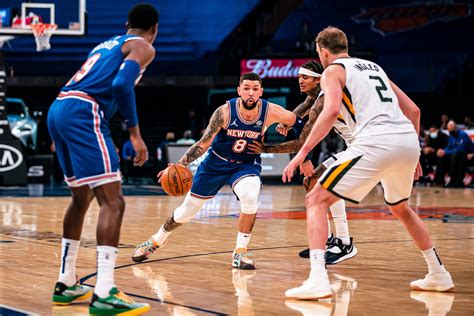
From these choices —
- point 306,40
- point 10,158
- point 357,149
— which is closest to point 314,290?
point 357,149

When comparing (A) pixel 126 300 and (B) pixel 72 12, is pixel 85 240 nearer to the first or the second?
(A) pixel 126 300

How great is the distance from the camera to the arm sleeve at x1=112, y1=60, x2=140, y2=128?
17.1ft

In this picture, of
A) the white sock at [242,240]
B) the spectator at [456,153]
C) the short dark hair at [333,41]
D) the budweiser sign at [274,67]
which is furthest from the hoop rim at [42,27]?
the short dark hair at [333,41]

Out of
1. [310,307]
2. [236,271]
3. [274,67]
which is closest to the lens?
[310,307]

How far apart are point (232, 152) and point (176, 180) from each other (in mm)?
569

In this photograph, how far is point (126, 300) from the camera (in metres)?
5.21

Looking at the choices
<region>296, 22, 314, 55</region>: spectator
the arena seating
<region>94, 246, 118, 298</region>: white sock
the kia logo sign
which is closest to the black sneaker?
<region>94, 246, 118, 298</region>: white sock

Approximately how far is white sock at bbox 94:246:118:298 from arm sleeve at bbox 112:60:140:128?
0.80 metres

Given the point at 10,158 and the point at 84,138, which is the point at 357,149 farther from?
the point at 10,158

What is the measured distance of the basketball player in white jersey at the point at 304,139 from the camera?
7605mm

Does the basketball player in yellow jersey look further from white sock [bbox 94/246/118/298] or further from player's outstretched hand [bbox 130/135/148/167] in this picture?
white sock [bbox 94/246/118/298]

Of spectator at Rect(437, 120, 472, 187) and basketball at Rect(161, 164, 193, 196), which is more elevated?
basketball at Rect(161, 164, 193, 196)

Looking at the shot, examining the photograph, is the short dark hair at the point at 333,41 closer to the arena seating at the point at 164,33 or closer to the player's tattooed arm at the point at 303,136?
the player's tattooed arm at the point at 303,136

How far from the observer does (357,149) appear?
5789 mm
